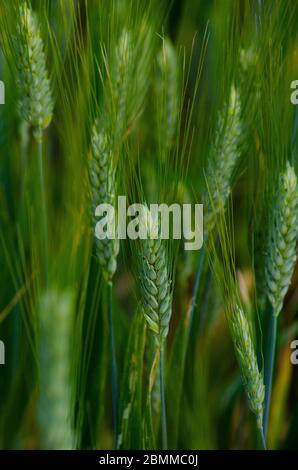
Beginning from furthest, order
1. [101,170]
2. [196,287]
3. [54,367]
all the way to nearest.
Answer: [196,287] < [101,170] < [54,367]

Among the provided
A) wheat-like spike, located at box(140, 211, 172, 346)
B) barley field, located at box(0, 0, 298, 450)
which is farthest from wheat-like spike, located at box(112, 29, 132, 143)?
wheat-like spike, located at box(140, 211, 172, 346)

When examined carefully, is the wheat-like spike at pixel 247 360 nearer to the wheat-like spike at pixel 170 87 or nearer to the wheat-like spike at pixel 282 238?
the wheat-like spike at pixel 282 238

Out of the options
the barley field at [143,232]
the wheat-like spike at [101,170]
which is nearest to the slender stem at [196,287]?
the barley field at [143,232]

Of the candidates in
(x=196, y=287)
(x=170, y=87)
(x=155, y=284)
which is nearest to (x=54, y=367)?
(x=155, y=284)

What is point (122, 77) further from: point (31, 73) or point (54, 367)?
point (54, 367)

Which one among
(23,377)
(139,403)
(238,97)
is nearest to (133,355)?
(139,403)
